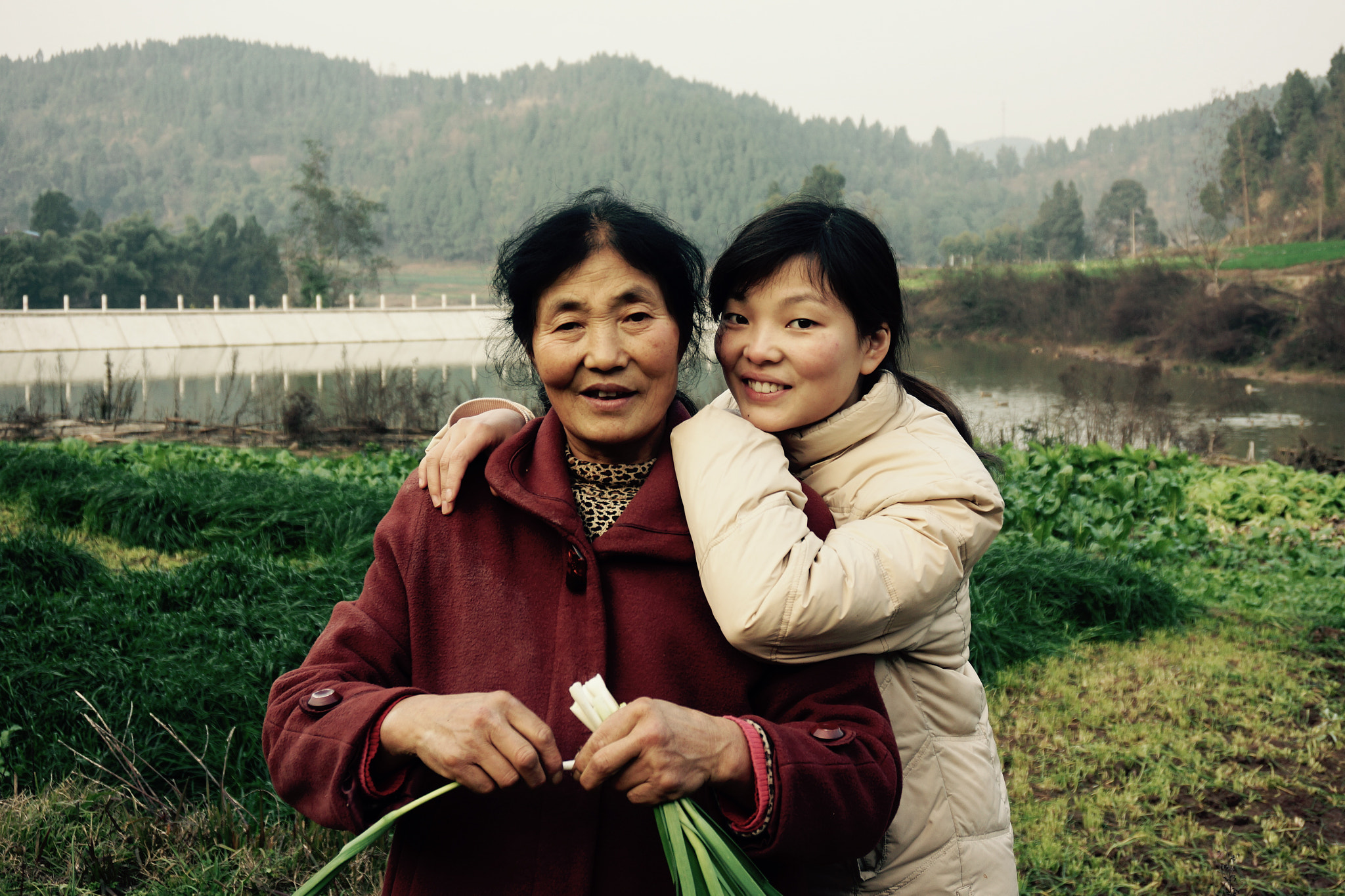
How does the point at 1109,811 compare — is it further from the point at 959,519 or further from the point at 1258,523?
the point at 1258,523

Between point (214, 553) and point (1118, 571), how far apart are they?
4.99m

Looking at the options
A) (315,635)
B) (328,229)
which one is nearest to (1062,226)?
(328,229)

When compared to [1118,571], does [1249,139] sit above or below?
above

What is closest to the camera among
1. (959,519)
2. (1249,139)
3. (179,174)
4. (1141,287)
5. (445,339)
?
(959,519)

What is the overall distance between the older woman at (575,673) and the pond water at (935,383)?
17.2 ft

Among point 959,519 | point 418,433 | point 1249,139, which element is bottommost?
point 418,433

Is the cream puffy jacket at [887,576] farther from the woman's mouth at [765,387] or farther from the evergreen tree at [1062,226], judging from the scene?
the evergreen tree at [1062,226]

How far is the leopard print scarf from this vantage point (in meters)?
1.66

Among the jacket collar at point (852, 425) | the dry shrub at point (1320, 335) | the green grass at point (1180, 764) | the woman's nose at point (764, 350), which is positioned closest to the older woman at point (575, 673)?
the woman's nose at point (764, 350)

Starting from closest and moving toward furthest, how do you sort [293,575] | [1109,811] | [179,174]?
1. [1109,811]
2. [293,575]
3. [179,174]

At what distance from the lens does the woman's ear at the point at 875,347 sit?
6.00 feet

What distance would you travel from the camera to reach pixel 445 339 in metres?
46.5

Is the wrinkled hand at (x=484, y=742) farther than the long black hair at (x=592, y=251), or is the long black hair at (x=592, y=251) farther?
the long black hair at (x=592, y=251)

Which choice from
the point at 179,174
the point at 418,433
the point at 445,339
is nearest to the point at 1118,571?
the point at 418,433
